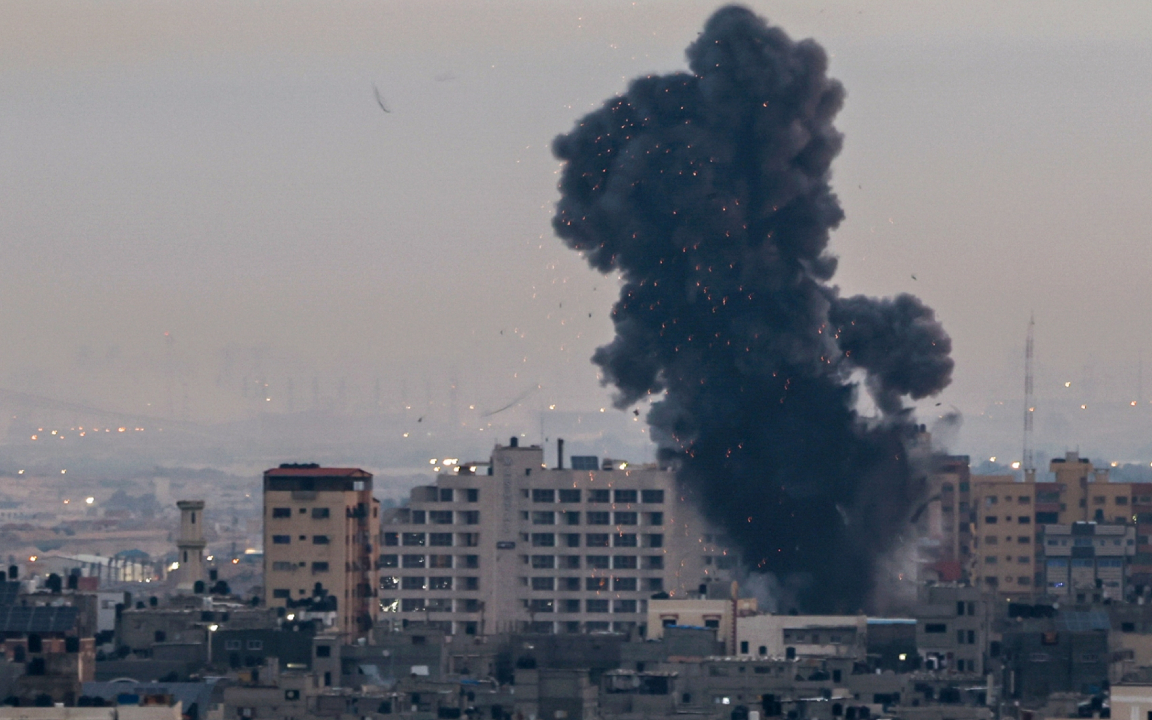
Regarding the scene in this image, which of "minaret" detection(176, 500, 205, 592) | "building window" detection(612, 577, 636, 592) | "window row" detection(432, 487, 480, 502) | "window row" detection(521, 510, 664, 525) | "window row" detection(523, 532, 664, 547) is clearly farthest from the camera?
"building window" detection(612, 577, 636, 592)

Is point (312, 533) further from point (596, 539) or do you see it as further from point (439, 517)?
point (596, 539)

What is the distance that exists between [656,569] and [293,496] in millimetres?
28990

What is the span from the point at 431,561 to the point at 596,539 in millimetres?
7966

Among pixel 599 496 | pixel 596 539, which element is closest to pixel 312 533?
pixel 596 539

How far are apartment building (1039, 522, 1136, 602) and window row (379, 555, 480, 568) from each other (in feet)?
101

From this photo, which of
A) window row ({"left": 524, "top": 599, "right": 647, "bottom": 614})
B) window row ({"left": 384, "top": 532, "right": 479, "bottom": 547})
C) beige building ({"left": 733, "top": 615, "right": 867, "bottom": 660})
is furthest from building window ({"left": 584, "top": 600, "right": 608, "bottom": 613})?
beige building ({"left": 733, "top": 615, "right": 867, "bottom": 660})

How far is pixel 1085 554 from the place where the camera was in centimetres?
16738

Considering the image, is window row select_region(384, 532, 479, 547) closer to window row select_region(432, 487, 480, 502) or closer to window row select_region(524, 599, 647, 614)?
window row select_region(432, 487, 480, 502)

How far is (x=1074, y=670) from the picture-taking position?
92.1m

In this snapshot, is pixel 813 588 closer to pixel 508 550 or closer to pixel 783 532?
pixel 783 532

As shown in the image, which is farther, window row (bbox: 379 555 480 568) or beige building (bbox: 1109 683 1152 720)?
window row (bbox: 379 555 480 568)

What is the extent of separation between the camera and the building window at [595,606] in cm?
14688

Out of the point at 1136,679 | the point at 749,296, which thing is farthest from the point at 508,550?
the point at 1136,679

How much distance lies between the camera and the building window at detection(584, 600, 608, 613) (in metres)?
147
